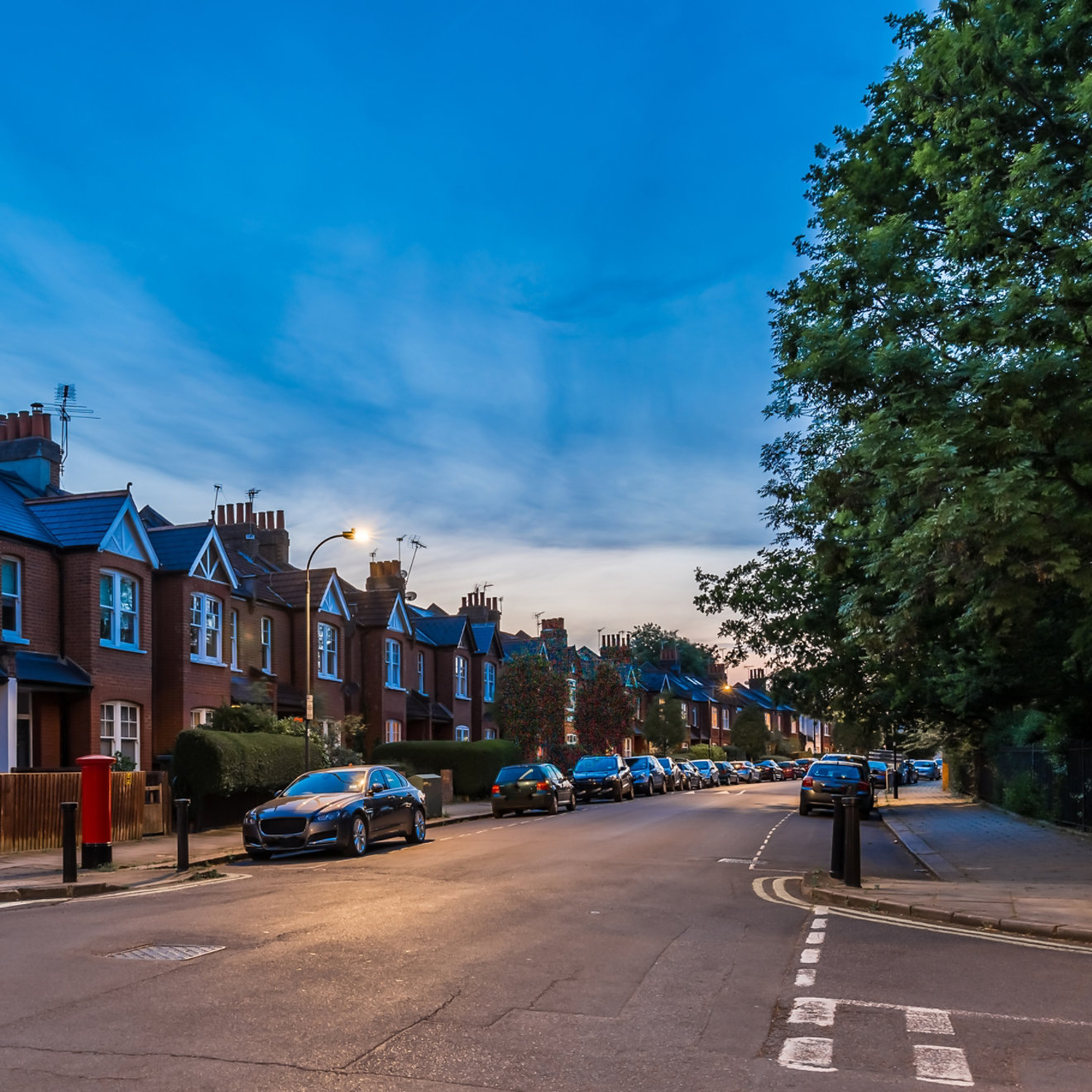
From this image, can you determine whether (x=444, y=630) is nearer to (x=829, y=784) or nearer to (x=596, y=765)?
→ (x=596, y=765)

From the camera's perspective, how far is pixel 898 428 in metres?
13.4

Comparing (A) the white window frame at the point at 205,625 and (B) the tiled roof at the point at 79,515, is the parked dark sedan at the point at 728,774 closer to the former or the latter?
(A) the white window frame at the point at 205,625

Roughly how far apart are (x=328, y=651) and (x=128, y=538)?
1288 centimetres

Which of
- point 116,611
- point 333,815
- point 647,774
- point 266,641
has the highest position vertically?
point 116,611

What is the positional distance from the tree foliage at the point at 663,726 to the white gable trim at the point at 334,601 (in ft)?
122

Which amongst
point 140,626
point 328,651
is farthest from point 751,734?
point 140,626

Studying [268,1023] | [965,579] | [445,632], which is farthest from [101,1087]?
[445,632]

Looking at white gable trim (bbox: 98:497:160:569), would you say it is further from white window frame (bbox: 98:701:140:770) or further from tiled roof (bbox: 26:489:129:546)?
white window frame (bbox: 98:701:140:770)

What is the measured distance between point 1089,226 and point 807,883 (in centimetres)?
817

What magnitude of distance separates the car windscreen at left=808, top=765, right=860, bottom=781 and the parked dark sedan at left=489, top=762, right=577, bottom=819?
23.3ft

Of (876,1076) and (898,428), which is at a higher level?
(898,428)

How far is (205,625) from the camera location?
31.6m

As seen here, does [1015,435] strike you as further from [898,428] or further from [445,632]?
[445,632]

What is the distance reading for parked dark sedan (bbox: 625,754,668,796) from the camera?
46.0 metres
